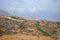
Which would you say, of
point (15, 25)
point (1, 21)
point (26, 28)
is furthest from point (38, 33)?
point (1, 21)

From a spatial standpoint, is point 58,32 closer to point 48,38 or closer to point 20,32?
point 48,38

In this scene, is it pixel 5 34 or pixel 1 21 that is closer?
pixel 5 34

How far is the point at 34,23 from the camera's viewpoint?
19.9 m

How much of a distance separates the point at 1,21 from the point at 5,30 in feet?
7.81

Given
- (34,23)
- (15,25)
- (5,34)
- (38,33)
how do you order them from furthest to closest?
(34,23) → (15,25) → (38,33) → (5,34)

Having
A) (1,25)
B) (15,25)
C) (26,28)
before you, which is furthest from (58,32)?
(1,25)

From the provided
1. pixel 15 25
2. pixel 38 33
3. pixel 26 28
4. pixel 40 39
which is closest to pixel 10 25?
pixel 15 25

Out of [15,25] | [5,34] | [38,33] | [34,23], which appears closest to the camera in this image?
[5,34]

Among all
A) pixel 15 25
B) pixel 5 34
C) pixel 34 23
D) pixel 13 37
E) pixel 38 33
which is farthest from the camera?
pixel 34 23

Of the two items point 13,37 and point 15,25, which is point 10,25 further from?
point 13,37

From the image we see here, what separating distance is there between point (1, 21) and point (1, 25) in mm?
1262

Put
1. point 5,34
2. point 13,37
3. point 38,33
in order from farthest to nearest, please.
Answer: point 38,33
point 5,34
point 13,37

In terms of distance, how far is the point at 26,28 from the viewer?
696 inches

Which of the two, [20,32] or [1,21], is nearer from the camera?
[20,32]
